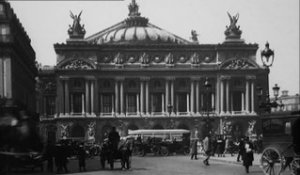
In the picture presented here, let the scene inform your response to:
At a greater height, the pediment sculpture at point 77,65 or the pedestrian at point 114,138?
the pediment sculpture at point 77,65

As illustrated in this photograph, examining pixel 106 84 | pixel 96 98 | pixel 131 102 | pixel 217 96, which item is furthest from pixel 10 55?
pixel 217 96

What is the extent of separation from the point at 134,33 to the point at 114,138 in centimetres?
8502

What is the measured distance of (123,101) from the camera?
95.7 meters

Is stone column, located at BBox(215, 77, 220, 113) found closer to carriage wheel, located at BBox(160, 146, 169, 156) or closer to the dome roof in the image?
the dome roof

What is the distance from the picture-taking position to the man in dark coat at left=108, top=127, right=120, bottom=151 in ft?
102

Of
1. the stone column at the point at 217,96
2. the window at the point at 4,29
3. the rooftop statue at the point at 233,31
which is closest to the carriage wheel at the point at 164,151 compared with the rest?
the window at the point at 4,29

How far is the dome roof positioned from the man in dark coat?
80.2 metres

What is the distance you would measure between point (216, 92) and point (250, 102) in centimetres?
531

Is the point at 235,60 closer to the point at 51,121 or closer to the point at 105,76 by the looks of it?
the point at 105,76

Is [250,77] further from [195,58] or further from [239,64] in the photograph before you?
[195,58]

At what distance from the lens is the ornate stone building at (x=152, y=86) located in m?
93.8

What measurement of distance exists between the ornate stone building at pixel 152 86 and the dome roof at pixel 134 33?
14.9 meters

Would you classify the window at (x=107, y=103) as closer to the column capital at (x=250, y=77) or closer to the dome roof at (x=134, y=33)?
the dome roof at (x=134, y=33)

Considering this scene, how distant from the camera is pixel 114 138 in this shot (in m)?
31.1
